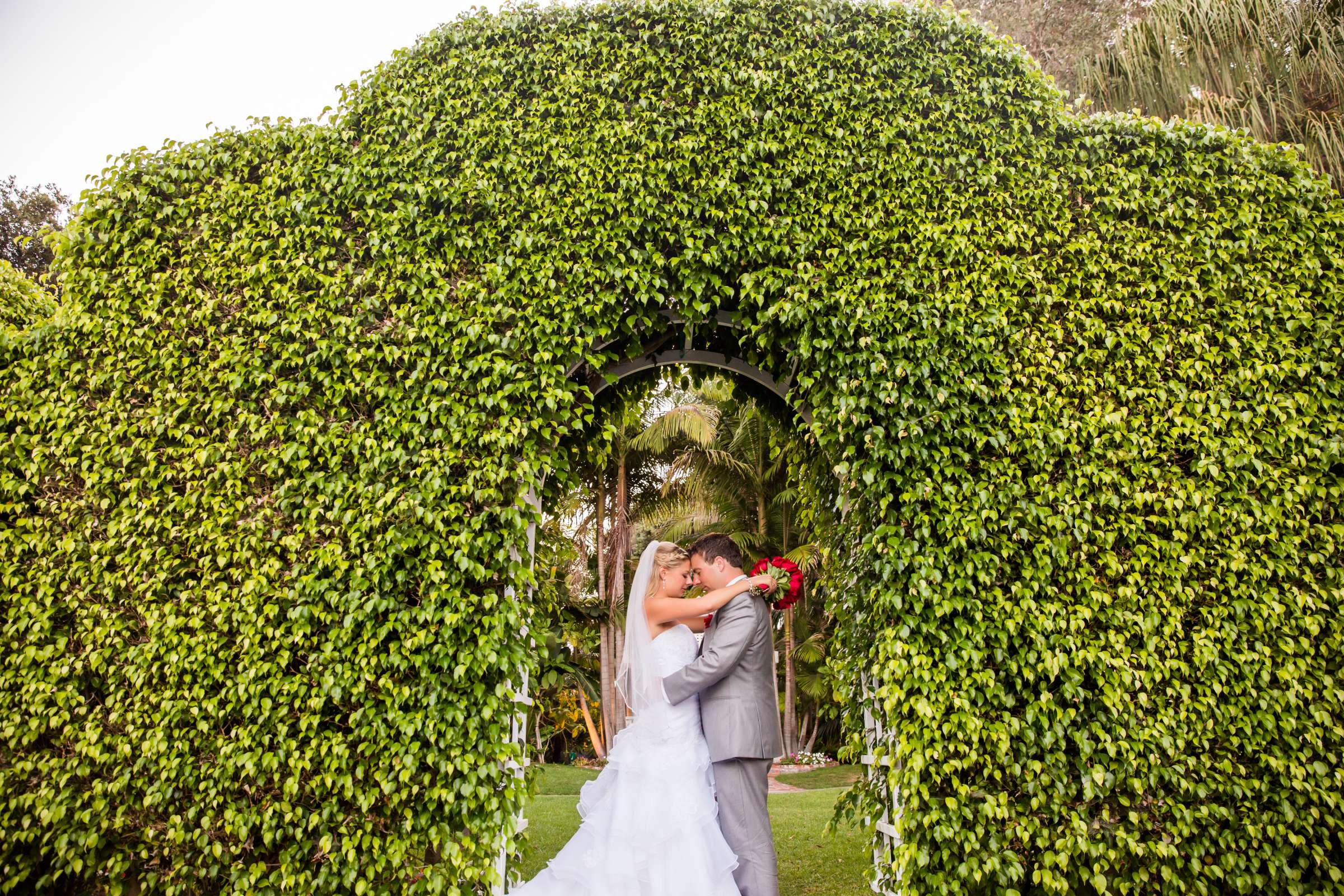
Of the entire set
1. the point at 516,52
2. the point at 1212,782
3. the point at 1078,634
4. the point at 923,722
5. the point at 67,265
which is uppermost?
the point at 516,52

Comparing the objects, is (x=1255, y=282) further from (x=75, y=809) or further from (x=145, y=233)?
(x=75, y=809)

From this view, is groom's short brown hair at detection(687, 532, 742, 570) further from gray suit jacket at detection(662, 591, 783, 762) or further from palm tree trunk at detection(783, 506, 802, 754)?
palm tree trunk at detection(783, 506, 802, 754)

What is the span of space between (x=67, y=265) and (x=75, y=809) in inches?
128

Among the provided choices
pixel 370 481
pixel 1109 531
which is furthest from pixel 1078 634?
pixel 370 481

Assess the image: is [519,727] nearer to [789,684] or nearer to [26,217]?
[789,684]

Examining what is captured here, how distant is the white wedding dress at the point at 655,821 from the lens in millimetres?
3709

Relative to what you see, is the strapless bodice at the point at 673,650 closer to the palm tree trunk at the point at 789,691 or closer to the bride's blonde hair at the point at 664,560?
the bride's blonde hair at the point at 664,560

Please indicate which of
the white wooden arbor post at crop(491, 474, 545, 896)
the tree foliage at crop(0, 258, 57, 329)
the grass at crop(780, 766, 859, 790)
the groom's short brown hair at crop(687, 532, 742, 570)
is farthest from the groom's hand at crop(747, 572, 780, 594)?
the grass at crop(780, 766, 859, 790)

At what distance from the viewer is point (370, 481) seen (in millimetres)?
3854

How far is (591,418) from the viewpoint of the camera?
3.94m

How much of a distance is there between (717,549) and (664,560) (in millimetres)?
439

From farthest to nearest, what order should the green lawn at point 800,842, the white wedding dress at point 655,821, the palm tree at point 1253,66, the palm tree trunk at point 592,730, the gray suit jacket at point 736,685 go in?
the palm tree trunk at point 592,730 → the palm tree at point 1253,66 → the green lawn at point 800,842 → the gray suit jacket at point 736,685 → the white wedding dress at point 655,821

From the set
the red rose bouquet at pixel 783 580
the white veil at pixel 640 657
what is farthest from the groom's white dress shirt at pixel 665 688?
the red rose bouquet at pixel 783 580

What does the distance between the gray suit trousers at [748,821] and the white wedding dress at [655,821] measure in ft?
0.21
